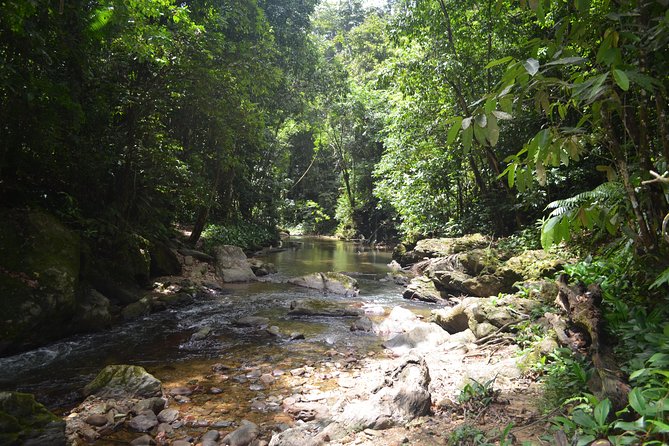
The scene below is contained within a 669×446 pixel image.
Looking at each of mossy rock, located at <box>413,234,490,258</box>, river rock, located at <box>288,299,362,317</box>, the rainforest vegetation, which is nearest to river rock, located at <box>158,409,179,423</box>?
the rainforest vegetation

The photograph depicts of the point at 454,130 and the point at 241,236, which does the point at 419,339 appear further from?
the point at 241,236

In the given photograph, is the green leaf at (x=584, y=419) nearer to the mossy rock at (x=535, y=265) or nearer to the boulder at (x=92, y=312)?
the mossy rock at (x=535, y=265)

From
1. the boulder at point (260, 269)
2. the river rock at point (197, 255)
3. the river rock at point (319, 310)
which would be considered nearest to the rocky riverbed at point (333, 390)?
the river rock at point (319, 310)

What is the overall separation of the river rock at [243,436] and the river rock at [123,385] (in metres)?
1.46

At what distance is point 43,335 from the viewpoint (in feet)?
21.1

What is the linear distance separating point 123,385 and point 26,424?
1372mm

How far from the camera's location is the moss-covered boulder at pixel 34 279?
596cm

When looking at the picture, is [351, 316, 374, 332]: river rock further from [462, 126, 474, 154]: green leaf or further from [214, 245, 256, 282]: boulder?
[462, 126, 474, 154]: green leaf

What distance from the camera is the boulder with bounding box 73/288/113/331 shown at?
7.20 m

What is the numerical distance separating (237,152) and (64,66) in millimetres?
10433

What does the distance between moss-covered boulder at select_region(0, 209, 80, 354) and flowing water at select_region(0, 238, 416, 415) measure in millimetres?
319

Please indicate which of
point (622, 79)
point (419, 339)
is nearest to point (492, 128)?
point (622, 79)

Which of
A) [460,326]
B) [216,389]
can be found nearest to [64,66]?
[216,389]

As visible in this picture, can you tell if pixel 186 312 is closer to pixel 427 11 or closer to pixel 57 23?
pixel 57 23
